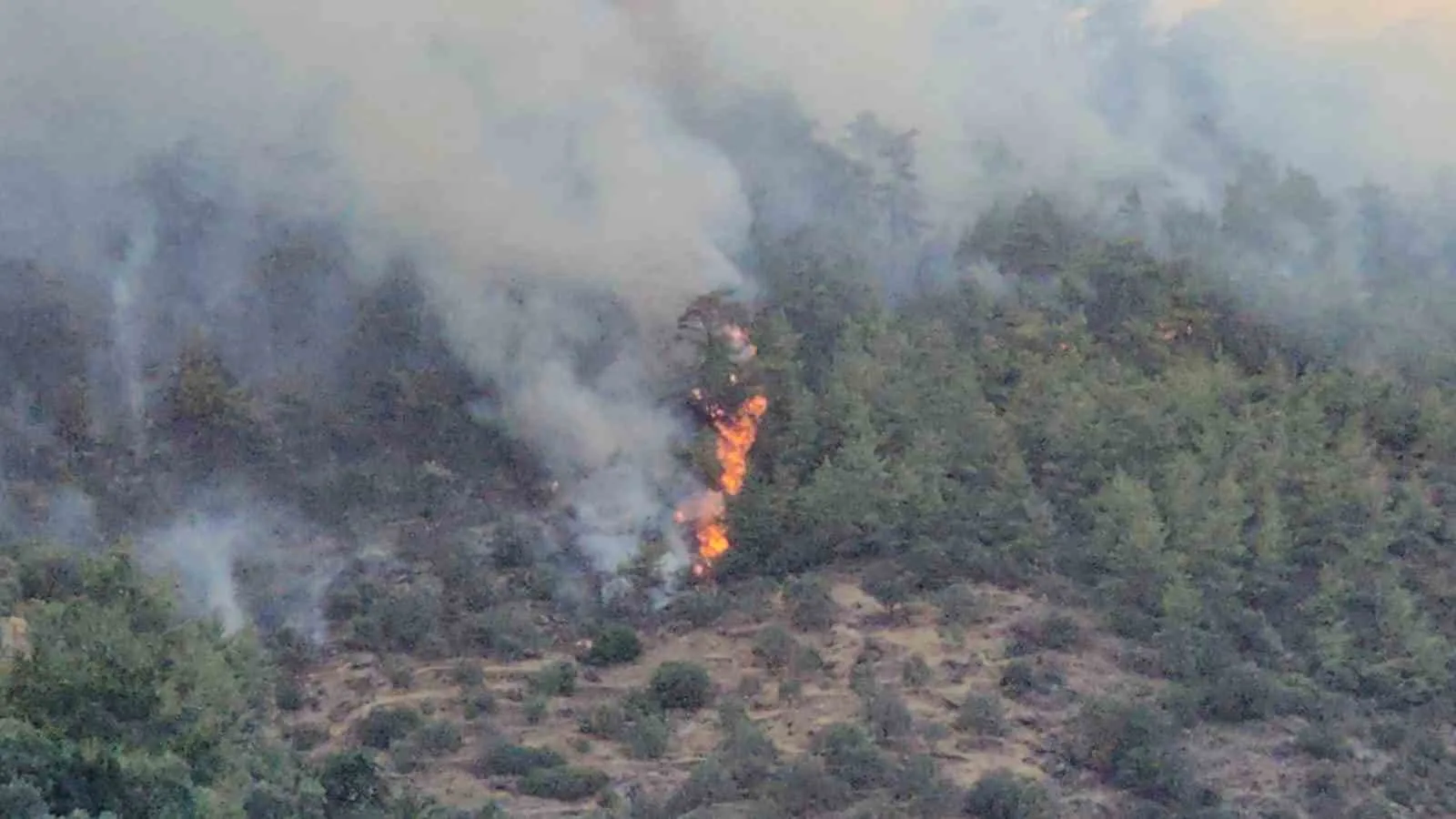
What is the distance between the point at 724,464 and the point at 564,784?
11.5 m

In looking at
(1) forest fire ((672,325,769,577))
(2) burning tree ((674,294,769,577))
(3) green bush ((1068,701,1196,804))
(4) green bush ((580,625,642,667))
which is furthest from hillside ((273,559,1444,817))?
(2) burning tree ((674,294,769,577))

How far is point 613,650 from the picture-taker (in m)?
27.6

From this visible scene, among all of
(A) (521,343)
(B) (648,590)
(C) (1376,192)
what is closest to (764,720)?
(B) (648,590)

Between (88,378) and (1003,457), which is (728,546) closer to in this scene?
(1003,457)

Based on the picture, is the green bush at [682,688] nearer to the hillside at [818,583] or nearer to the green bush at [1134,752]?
the hillside at [818,583]

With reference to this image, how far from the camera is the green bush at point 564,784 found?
2292 centimetres

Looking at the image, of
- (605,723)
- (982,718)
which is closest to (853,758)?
(982,718)

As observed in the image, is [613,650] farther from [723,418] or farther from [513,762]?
[723,418]

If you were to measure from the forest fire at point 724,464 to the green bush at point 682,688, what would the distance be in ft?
15.4

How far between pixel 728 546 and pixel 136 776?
1598cm

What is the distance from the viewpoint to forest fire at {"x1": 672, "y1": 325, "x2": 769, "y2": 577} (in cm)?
3166

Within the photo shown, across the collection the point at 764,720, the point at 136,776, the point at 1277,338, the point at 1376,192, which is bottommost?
the point at 136,776

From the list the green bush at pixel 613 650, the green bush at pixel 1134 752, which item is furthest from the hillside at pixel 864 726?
the green bush at pixel 613 650

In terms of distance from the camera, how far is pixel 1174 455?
104 feet
